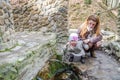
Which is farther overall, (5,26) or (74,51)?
(74,51)

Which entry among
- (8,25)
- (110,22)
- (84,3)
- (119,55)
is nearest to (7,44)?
(8,25)

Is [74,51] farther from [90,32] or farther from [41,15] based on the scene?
[41,15]

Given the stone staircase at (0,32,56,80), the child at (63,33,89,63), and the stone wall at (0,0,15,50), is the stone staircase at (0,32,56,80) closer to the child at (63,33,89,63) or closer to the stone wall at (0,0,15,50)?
the stone wall at (0,0,15,50)

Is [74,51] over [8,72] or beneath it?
beneath

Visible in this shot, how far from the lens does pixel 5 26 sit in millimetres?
3795

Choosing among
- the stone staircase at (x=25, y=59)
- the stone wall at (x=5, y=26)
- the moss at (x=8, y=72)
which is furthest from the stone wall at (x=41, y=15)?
the moss at (x=8, y=72)

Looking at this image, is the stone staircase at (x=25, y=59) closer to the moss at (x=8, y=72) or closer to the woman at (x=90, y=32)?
the moss at (x=8, y=72)

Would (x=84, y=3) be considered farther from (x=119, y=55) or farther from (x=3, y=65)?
(x=3, y=65)

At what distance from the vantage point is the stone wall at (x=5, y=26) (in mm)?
3699

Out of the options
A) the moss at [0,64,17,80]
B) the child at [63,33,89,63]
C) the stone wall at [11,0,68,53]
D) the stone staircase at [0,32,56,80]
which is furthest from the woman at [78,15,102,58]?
the moss at [0,64,17,80]

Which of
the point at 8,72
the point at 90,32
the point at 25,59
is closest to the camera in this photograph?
the point at 8,72

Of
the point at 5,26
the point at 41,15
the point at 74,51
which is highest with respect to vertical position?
the point at 5,26

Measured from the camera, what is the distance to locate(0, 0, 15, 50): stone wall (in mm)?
3699

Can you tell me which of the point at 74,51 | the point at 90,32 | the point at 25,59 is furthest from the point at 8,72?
the point at 90,32
